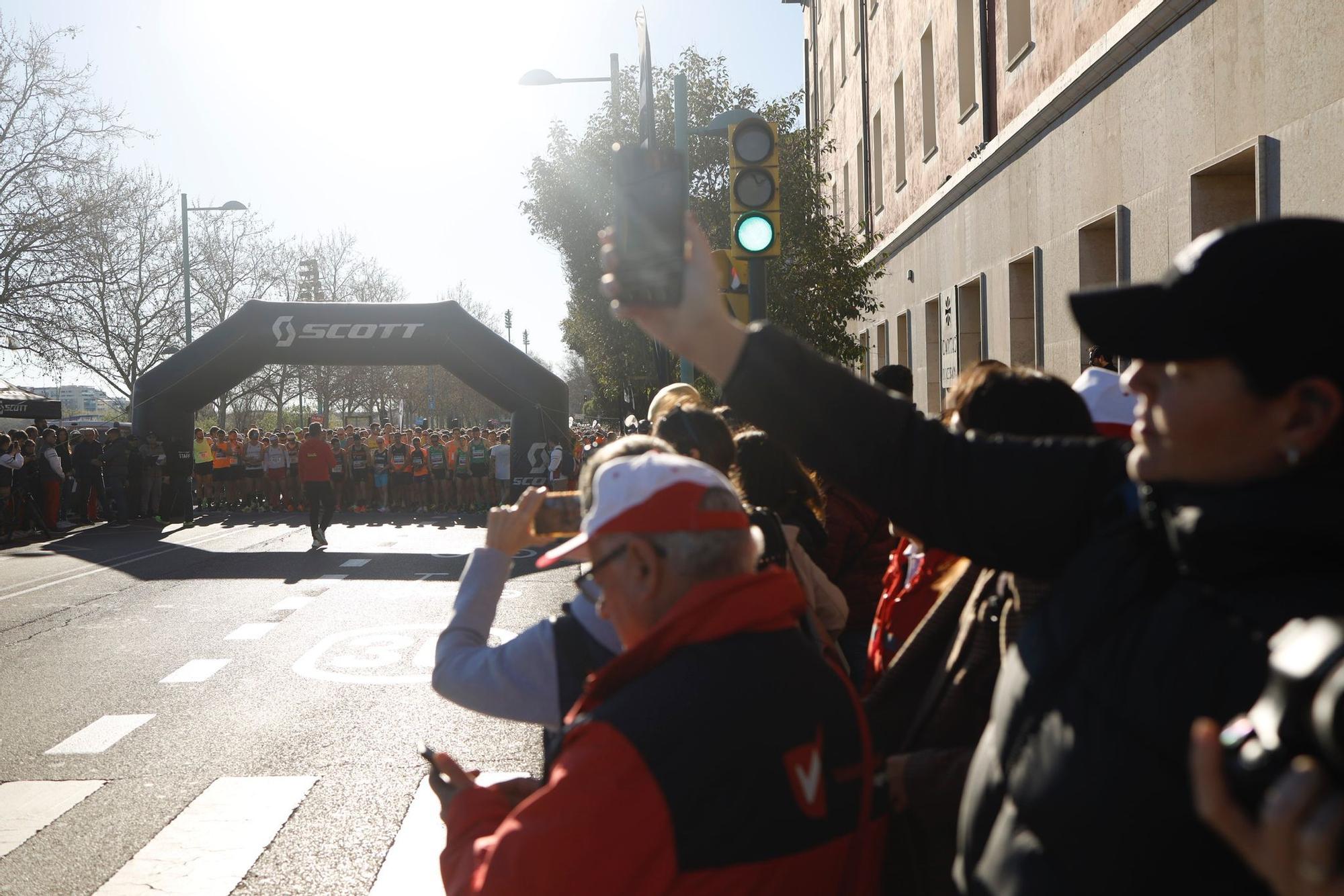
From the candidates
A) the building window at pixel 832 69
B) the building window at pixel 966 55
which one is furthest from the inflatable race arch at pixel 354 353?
the building window at pixel 832 69

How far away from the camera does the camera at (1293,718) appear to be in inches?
34.9

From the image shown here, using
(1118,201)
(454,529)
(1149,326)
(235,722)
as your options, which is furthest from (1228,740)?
(454,529)

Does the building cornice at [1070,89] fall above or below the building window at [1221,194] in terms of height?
above

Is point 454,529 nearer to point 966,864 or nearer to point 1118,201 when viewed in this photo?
point 1118,201

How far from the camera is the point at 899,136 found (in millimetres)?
22453

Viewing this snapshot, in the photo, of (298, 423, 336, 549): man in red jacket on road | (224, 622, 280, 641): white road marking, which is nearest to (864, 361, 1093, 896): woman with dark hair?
(224, 622, 280, 641): white road marking

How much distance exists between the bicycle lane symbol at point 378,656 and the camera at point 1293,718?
7.11m

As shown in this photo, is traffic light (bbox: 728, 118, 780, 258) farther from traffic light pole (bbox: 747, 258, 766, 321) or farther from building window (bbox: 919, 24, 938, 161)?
building window (bbox: 919, 24, 938, 161)

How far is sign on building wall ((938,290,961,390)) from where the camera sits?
17109 mm

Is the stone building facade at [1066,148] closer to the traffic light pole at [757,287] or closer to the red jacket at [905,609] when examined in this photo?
the traffic light pole at [757,287]

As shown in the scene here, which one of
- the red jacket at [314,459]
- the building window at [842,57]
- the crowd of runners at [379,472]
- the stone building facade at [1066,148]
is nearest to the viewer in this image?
the stone building facade at [1066,148]

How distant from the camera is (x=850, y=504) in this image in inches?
177

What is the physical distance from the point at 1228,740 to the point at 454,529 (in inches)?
787

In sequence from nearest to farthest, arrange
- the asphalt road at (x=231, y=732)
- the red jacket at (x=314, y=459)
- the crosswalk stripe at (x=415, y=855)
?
the crosswalk stripe at (x=415, y=855)
the asphalt road at (x=231, y=732)
the red jacket at (x=314, y=459)
